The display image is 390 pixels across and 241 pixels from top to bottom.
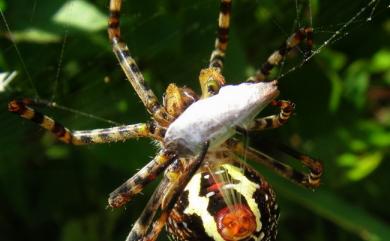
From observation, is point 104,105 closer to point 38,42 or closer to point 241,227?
point 38,42

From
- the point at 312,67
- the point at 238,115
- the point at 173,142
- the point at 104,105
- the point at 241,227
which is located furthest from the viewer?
the point at 312,67

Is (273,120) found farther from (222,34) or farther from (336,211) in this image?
(336,211)

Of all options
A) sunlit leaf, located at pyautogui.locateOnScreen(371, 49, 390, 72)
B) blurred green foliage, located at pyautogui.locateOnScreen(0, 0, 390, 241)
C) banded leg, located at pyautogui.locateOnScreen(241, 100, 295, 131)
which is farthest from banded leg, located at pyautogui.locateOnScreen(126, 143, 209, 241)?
sunlit leaf, located at pyautogui.locateOnScreen(371, 49, 390, 72)

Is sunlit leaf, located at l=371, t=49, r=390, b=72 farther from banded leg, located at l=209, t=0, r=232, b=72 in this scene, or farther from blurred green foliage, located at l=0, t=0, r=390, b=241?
banded leg, located at l=209, t=0, r=232, b=72

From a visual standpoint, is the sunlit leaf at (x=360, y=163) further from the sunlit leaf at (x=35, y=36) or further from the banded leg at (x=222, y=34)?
the sunlit leaf at (x=35, y=36)

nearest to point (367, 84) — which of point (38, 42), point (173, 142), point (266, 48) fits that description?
point (266, 48)

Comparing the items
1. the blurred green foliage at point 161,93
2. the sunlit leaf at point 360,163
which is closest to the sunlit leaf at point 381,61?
the blurred green foliage at point 161,93

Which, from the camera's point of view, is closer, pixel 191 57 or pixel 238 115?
pixel 238 115
